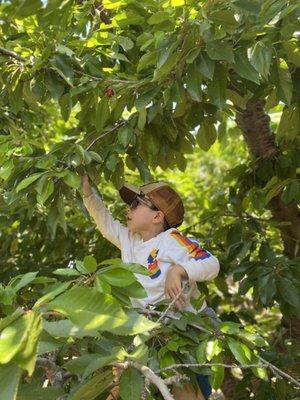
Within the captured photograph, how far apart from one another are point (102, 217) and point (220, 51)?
111 cm

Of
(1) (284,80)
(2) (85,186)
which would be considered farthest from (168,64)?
(2) (85,186)

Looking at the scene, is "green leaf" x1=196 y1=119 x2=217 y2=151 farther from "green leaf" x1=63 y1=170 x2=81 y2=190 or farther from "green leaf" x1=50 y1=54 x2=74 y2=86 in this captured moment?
"green leaf" x1=63 y1=170 x2=81 y2=190

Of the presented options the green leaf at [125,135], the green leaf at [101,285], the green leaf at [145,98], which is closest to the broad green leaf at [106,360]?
the green leaf at [101,285]

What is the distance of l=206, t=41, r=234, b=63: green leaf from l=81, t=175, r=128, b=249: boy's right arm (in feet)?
2.88

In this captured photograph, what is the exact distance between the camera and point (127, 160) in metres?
3.12

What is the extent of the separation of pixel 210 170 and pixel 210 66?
5592 mm

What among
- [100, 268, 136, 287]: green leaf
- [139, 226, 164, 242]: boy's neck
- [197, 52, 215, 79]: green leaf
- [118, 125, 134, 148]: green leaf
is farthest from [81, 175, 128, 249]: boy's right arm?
[100, 268, 136, 287]: green leaf

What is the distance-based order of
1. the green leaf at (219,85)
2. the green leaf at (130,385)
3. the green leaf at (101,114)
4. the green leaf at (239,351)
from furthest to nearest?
the green leaf at (101,114)
the green leaf at (219,85)
the green leaf at (239,351)
the green leaf at (130,385)

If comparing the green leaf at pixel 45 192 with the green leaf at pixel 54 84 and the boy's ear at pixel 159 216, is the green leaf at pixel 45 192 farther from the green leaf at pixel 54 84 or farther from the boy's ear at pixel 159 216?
the boy's ear at pixel 159 216

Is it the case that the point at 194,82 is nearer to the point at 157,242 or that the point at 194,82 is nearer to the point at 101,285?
the point at 157,242

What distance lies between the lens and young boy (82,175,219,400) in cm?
250

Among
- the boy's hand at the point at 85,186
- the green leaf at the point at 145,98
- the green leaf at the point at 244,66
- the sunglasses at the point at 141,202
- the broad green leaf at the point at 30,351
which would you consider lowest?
the sunglasses at the point at 141,202

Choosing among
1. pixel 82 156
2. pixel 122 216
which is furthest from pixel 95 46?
pixel 122 216

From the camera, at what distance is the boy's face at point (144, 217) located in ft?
9.66
